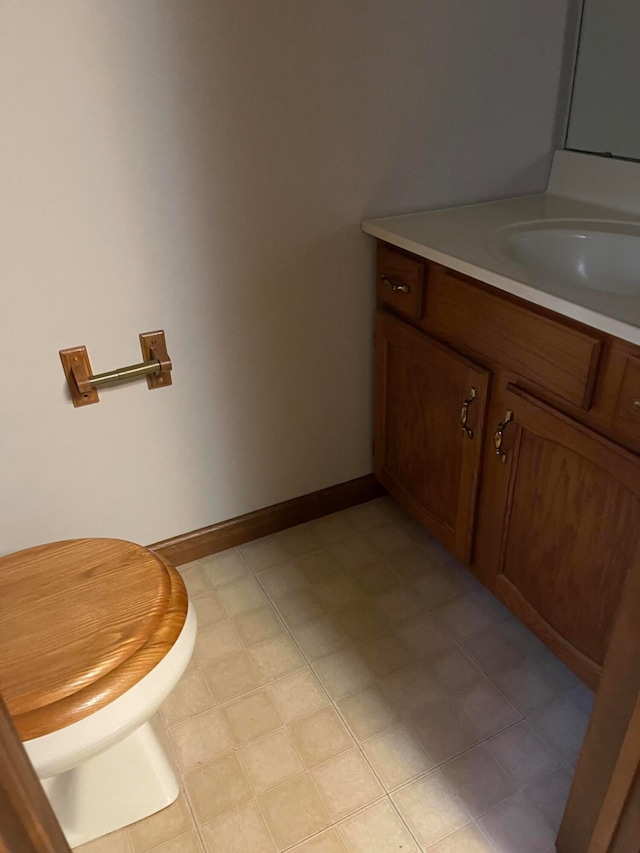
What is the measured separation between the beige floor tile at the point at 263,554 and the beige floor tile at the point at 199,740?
44 centimetres

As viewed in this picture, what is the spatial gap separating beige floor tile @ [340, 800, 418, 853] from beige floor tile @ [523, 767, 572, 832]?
0.80 feet

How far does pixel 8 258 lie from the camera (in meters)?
1.27

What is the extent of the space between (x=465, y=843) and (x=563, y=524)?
1.91ft

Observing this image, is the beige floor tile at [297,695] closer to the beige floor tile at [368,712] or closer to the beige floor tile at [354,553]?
the beige floor tile at [368,712]

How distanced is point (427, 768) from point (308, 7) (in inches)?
59.2

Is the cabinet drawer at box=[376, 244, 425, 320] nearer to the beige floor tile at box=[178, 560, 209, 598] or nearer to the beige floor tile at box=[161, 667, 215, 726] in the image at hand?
the beige floor tile at box=[178, 560, 209, 598]

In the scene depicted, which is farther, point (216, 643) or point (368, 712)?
point (216, 643)

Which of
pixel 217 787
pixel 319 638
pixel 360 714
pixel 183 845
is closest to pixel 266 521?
pixel 319 638

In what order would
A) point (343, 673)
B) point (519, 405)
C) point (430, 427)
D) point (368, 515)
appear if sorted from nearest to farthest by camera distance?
point (519, 405)
point (343, 673)
point (430, 427)
point (368, 515)

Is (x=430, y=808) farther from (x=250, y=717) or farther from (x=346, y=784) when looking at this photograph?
(x=250, y=717)

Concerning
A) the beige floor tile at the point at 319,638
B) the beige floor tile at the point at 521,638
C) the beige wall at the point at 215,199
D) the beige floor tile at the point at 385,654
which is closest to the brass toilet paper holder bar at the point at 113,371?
the beige wall at the point at 215,199

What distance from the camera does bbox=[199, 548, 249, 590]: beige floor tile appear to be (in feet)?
5.72

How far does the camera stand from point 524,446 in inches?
50.6

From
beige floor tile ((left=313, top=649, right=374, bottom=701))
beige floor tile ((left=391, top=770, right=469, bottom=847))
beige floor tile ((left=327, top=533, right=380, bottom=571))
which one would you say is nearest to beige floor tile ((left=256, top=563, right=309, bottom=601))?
beige floor tile ((left=327, top=533, right=380, bottom=571))
